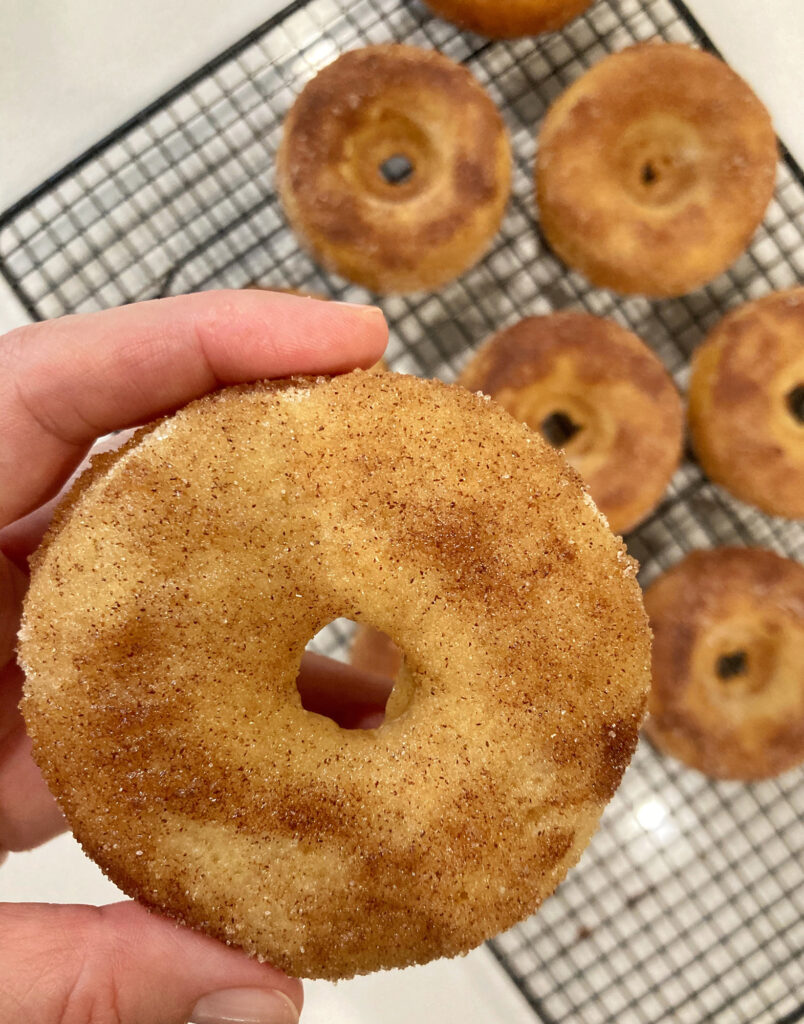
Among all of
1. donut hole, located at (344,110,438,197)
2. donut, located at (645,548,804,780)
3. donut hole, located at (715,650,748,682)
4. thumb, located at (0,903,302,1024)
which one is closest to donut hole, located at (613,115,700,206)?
donut hole, located at (344,110,438,197)

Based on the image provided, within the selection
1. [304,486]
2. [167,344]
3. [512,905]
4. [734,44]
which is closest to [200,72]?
[167,344]

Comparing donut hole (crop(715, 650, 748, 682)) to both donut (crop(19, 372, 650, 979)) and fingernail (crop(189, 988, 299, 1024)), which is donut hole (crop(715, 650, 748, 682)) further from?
fingernail (crop(189, 988, 299, 1024))

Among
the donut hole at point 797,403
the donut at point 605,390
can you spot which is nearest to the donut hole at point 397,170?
the donut at point 605,390

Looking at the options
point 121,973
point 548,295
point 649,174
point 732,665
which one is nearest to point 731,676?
point 732,665

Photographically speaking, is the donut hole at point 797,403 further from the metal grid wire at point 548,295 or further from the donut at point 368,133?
the donut at point 368,133

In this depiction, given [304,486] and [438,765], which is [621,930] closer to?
[438,765]

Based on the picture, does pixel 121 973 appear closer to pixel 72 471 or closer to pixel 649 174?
pixel 72 471

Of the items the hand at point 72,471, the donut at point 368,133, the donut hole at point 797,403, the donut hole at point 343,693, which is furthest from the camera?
the donut hole at point 797,403
